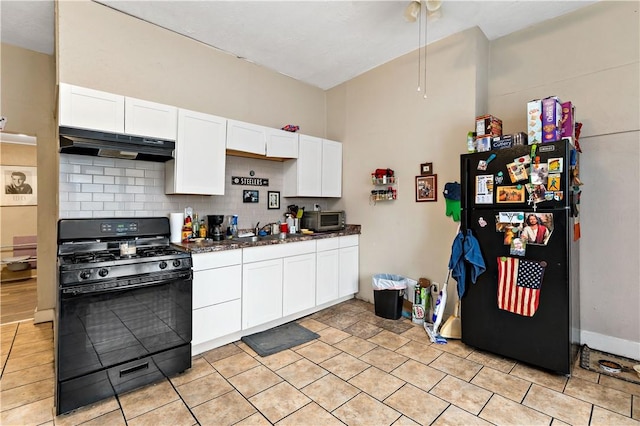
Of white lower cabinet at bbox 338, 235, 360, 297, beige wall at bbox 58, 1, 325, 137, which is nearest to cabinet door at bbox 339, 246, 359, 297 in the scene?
white lower cabinet at bbox 338, 235, 360, 297

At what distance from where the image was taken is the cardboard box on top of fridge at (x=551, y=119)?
237 centimetres

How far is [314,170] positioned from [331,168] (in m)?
0.33

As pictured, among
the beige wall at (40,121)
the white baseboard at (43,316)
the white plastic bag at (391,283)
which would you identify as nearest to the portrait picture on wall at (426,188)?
the white plastic bag at (391,283)

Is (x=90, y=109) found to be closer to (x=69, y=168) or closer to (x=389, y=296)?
(x=69, y=168)

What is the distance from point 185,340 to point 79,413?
707 mm

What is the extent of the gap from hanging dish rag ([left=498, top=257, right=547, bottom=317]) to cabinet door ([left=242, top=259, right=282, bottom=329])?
2.10 metres

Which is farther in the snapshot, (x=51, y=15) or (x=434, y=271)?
(x=434, y=271)

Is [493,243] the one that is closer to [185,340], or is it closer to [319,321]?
[319,321]

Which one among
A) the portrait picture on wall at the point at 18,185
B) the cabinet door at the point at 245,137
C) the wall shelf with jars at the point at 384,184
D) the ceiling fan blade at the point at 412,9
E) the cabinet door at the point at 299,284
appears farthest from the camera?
the portrait picture on wall at the point at 18,185

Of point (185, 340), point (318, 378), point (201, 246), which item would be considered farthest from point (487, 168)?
point (185, 340)

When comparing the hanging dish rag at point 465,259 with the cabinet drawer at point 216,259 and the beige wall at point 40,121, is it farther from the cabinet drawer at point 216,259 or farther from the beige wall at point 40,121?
the beige wall at point 40,121

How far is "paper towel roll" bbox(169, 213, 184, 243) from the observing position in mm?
2910

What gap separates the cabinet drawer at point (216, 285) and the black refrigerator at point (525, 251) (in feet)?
7.07

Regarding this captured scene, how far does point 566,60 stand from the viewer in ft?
9.42
